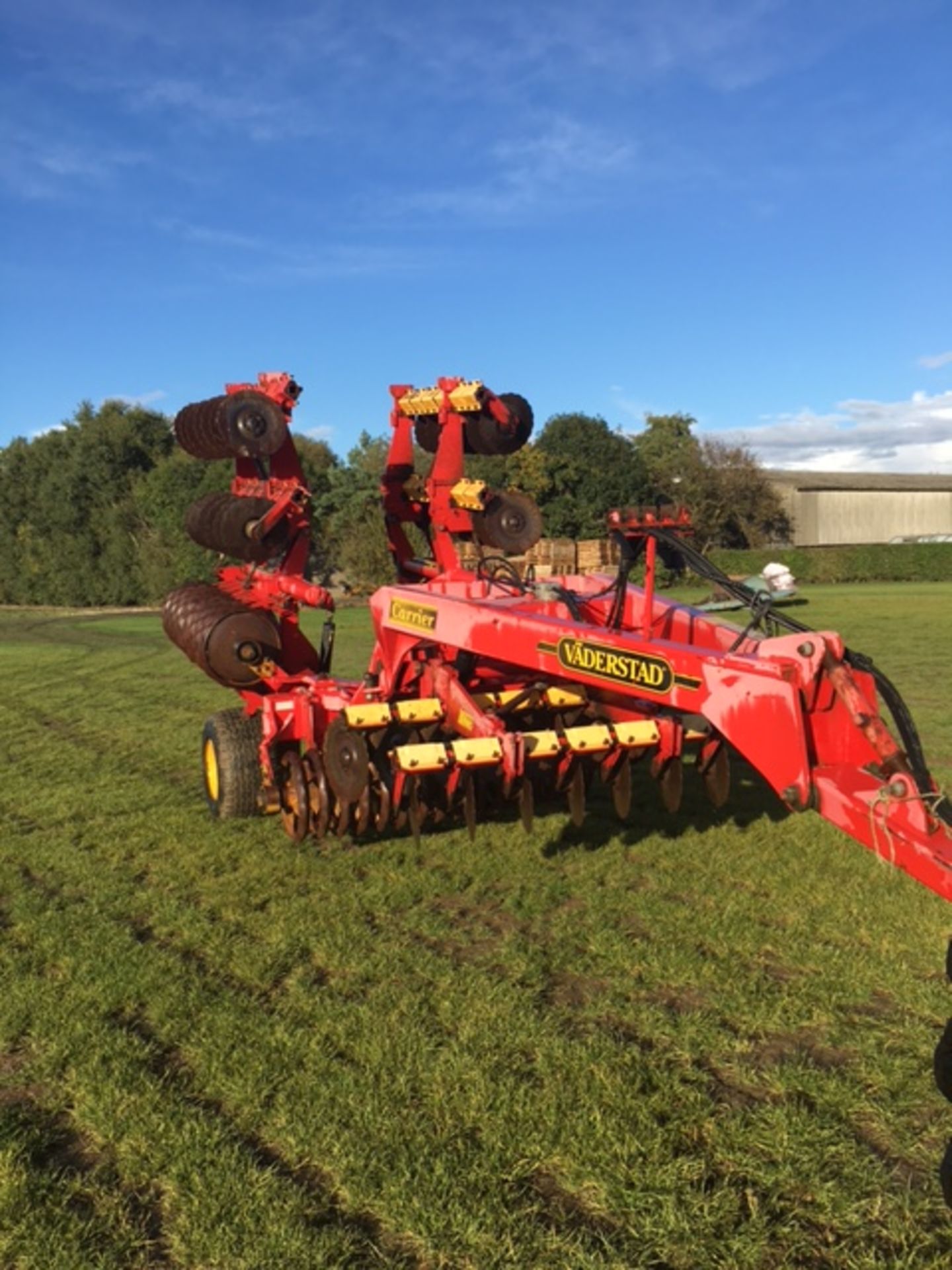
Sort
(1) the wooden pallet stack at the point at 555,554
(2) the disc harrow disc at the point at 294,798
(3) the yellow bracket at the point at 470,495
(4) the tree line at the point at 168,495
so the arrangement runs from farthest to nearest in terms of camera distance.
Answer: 1. (4) the tree line at the point at 168,495
2. (1) the wooden pallet stack at the point at 555,554
3. (3) the yellow bracket at the point at 470,495
4. (2) the disc harrow disc at the point at 294,798

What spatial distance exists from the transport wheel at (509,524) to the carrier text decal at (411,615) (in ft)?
3.62

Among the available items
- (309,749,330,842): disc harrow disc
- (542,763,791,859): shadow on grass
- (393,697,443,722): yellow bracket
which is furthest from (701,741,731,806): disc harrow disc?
(309,749,330,842): disc harrow disc

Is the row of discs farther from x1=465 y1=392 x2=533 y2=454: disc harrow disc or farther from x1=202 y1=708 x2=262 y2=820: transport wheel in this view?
x1=465 y1=392 x2=533 y2=454: disc harrow disc

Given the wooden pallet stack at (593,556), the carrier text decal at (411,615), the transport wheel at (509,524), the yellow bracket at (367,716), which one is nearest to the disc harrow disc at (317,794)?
the yellow bracket at (367,716)

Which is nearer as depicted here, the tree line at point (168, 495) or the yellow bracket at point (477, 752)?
the yellow bracket at point (477, 752)

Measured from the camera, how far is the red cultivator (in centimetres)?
346

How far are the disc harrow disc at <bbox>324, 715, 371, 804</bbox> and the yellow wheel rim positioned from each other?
5.36ft

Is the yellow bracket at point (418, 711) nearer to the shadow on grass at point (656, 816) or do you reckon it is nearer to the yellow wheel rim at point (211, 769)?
the shadow on grass at point (656, 816)

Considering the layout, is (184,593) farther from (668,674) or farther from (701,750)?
(668,674)

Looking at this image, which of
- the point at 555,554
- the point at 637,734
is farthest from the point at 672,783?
the point at 555,554

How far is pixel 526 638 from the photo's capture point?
4797 mm

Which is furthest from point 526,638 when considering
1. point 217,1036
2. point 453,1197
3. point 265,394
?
point 265,394

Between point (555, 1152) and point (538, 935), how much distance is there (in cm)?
190

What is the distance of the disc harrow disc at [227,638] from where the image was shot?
694 cm
